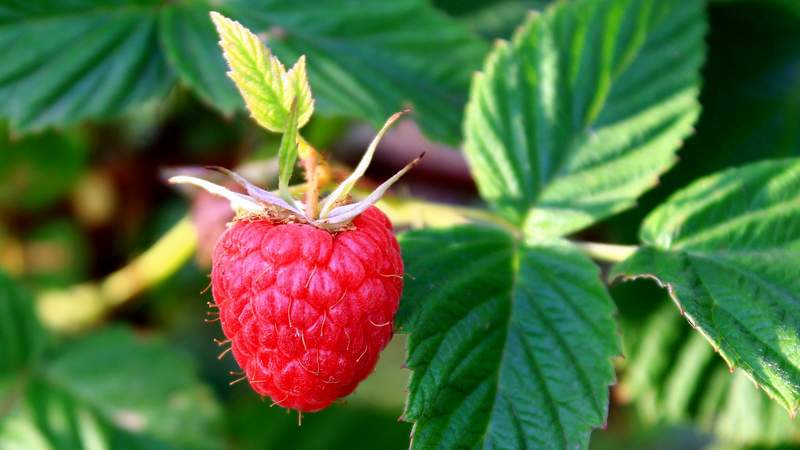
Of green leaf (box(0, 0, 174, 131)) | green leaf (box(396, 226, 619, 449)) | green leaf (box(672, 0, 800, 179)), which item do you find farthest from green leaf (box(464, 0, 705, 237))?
green leaf (box(0, 0, 174, 131))

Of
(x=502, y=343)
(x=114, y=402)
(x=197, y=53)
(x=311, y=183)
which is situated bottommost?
(x=114, y=402)

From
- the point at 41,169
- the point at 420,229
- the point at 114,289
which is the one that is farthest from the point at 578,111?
the point at 41,169

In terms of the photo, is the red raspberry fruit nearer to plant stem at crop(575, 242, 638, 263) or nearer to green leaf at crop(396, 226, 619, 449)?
green leaf at crop(396, 226, 619, 449)

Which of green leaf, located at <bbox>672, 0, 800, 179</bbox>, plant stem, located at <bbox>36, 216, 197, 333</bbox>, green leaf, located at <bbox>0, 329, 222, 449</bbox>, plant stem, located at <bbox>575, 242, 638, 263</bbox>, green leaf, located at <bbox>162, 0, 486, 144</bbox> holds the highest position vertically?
green leaf, located at <bbox>672, 0, 800, 179</bbox>

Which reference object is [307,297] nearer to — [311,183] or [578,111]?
[311,183]

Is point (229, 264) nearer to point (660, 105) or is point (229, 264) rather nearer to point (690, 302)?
point (690, 302)

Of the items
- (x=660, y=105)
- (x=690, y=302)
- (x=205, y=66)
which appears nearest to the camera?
(x=690, y=302)

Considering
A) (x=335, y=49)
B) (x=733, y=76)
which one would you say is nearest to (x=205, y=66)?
(x=335, y=49)
